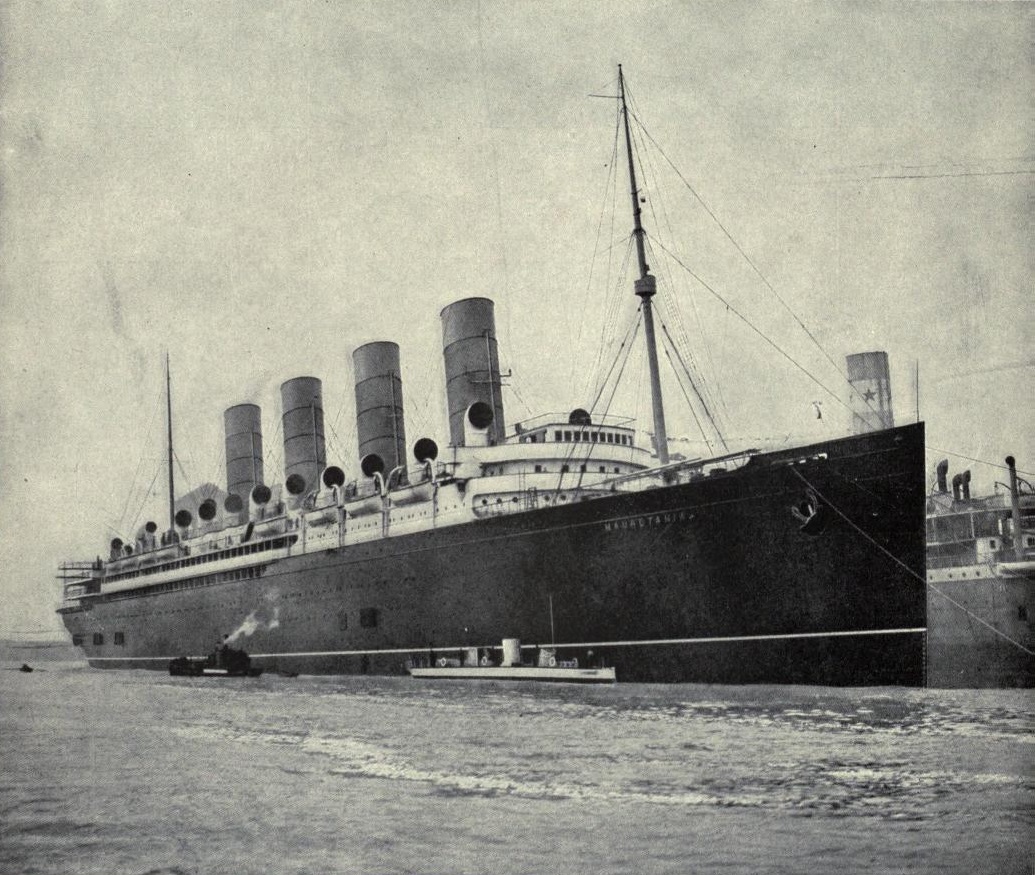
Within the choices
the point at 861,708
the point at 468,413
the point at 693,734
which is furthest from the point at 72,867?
the point at 468,413

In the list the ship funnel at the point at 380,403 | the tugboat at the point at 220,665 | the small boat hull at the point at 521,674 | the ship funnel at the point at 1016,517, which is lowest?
the tugboat at the point at 220,665

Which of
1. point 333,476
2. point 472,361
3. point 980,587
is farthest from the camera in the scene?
point 980,587

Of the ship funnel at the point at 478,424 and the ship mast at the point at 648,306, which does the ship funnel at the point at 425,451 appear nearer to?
the ship funnel at the point at 478,424

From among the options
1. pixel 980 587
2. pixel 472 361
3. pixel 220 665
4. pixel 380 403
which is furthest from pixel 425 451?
pixel 980 587

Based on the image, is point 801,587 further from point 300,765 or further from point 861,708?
point 300,765

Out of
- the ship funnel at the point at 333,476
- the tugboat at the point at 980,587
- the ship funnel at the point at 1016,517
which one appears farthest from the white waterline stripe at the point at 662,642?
the tugboat at the point at 980,587

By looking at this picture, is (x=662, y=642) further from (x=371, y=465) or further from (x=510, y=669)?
(x=371, y=465)
